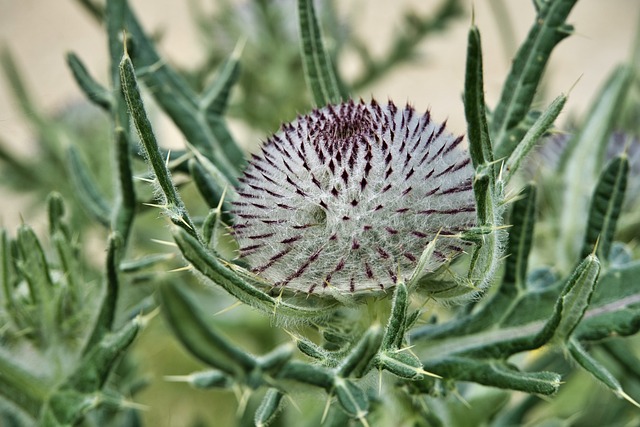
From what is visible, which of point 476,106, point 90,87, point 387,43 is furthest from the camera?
point 387,43

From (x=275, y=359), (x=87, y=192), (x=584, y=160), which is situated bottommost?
(x=275, y=359)

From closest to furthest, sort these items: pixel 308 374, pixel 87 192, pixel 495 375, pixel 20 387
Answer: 1. pixel 308 374
2. pixel 495 375
3. pixel 20 387
4. pixel 87 192

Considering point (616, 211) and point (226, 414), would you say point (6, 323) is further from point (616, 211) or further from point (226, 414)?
point (226, 414)

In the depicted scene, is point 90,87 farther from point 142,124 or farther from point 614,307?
point 614,307

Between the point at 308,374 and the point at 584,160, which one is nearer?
the point at 308,374

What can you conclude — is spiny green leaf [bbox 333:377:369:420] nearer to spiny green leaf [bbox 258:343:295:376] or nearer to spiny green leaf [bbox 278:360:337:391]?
spiny green leaf [bbox 278:360:337:391]

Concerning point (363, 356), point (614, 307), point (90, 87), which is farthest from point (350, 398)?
point (90, 87)

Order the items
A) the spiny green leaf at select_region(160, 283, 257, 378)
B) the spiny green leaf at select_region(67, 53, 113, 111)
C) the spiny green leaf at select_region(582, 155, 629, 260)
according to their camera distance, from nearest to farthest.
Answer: the spiny green leaf at select_region(160, 283, 257, 378), the spiny green leaf at select_region(582, 155, 629, 260), the spiny green leaf at select_region(67, 53, 113, 111)

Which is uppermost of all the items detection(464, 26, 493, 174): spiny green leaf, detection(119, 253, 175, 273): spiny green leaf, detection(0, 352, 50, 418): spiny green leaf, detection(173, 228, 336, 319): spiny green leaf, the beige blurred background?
the beige blurred background

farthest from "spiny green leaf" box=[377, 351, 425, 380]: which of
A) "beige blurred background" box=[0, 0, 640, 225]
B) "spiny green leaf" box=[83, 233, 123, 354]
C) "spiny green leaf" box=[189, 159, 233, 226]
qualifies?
"beige blurred background" box=[0, 0, 640, 225]
